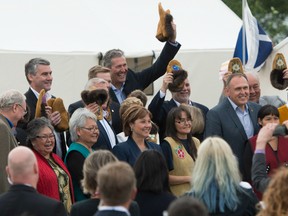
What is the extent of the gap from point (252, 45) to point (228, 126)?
3.28m

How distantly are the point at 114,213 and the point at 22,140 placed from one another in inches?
121

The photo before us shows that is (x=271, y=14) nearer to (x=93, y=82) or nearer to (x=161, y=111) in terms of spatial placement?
(x=161, y=111)

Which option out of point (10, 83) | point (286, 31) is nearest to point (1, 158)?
point (10, 83)

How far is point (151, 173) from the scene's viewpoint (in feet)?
22.1

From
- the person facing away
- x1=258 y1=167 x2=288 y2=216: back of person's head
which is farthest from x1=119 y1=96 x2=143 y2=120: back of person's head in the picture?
x1=258 y1=167 x2=288 y2=216: back of person's head

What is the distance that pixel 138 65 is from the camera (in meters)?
12.6

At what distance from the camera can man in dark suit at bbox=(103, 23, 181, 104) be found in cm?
1012

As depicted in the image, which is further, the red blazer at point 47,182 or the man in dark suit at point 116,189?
the red blazer at point 47,182

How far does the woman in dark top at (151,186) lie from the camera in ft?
22.0

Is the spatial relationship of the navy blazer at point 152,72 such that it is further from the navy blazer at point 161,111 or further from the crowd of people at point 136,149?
the navy blazer at point 161,111

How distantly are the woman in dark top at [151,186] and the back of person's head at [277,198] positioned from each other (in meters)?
1.23

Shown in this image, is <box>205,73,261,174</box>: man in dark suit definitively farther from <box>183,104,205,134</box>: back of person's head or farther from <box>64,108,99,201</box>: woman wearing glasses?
<box>64,108,99,201</box>: woman wearing glasses

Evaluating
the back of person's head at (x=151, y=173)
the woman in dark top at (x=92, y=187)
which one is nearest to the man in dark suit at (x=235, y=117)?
the back of person's head at (x=151, y=173)

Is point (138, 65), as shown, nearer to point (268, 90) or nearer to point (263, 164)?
point (268, 90)
